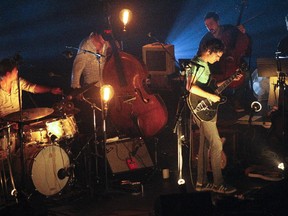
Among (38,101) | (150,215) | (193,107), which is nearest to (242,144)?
(193,107)

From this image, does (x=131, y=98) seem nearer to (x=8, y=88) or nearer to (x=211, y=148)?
(x=211, y=148)

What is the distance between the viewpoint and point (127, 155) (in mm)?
7863

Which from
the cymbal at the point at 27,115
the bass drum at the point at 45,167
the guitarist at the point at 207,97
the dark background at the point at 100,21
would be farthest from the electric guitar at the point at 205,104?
the dark background at the point at 100,21

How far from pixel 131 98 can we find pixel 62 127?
1.32 metres

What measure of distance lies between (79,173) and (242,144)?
2635 millimetres

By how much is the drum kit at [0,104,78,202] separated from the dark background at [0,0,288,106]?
208 cm

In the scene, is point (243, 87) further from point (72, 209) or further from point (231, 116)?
point (72, 209)

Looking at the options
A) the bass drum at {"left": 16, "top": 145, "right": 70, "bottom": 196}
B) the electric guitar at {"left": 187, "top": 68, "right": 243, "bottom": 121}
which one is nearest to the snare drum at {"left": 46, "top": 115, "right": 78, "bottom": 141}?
the bass drum at {"left": 16, "top": 145, "right": 70, "bottom": 196}

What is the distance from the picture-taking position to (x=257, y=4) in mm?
11555

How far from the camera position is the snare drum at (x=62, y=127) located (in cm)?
696

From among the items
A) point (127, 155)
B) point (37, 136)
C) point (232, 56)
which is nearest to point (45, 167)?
point (37, 136)

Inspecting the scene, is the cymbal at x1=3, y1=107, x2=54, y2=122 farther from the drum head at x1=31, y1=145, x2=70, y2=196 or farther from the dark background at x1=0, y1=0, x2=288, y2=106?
the dark background at x1=0, y1=0, x2=288, y2=106

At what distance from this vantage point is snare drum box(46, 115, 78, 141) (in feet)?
22.8

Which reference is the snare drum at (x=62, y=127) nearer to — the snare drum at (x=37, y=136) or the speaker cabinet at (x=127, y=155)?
the snare drum at (x=37, y=136)
